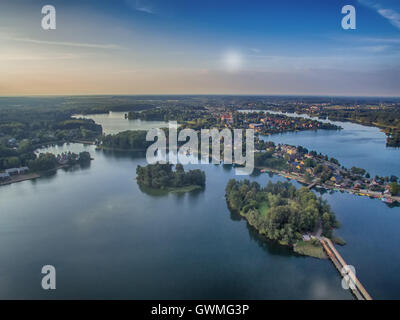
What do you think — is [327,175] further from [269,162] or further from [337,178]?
[269,162]

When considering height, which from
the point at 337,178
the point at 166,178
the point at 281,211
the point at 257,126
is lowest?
the point at 281,211

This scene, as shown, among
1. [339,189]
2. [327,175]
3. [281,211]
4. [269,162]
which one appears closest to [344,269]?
[281,211]

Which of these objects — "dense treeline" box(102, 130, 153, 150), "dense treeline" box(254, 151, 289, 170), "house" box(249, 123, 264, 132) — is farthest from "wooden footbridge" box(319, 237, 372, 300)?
"house" box(249, 123, 264, 132)

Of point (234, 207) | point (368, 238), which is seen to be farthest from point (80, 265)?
point (368, 238)

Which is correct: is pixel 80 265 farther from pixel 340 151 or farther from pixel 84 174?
pixel 340 151

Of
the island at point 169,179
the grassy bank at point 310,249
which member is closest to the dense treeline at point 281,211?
the grassy bank at point 310,249

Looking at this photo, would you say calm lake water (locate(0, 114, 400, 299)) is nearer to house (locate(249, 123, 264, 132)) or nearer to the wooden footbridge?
the wooden footbridge
